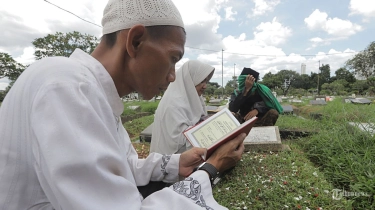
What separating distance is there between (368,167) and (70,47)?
75.9ft

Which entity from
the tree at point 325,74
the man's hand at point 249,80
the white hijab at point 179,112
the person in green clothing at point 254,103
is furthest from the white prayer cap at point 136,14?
the tree at point 325,74

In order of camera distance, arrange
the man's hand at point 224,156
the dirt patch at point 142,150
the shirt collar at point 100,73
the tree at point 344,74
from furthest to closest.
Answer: the tree at point 344,74, the dirt patch at point 142,150, the man's hand at point 224,156, the shirt collar at point 100,73

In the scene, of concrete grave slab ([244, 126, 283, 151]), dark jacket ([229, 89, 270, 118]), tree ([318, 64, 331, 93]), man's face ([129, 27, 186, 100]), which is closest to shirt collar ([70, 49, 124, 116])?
man's face ([129, 27, 186, 100])

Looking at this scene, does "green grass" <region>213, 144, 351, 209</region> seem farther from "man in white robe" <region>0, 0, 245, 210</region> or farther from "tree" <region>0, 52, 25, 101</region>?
"tree" <region>0, 52, 25, 101</region>

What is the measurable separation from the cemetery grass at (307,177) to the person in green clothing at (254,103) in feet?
3.63

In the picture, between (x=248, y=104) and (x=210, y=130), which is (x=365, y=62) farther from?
(x=210, y=130)

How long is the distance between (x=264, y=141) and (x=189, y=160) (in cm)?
227

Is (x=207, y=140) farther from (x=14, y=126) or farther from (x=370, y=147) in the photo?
(x=370, y=147)

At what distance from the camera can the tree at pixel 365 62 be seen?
41.9m

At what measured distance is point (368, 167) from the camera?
7.92ft

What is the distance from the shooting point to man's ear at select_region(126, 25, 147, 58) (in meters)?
0.87

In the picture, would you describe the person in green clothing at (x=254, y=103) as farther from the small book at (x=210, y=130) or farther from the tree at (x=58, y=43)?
the tree at (x=58, y=43)

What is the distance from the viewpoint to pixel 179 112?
2.69m

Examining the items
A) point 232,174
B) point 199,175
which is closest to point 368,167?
point 232,174
